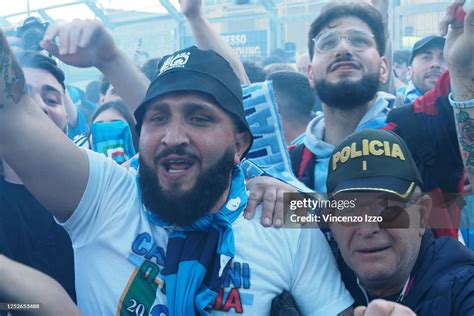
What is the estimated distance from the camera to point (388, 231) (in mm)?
1541

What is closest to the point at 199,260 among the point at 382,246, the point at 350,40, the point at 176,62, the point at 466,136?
the point at 382,246

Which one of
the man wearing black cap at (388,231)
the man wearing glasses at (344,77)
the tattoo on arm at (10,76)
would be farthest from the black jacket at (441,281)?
the tattoo on arm at (10,76)

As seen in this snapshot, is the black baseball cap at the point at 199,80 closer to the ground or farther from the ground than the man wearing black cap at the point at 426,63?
closer to the ground

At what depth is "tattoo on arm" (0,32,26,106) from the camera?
1.49 metres

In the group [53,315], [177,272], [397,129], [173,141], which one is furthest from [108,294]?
[397,129]

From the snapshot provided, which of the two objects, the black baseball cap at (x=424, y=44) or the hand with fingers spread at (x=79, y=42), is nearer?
the hand with fingers spread at (x=79, y=42)

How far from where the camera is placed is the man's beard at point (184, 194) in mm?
1639

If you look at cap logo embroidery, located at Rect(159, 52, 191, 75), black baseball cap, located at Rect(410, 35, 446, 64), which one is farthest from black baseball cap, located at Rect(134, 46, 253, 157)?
black baseball cap, located at Rect(410, 35, 446, 64)

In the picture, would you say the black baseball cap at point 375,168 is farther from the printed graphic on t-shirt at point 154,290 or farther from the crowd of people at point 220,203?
the printed graphic on t-shirt at point 154,290

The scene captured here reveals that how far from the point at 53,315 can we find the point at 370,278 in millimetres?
887

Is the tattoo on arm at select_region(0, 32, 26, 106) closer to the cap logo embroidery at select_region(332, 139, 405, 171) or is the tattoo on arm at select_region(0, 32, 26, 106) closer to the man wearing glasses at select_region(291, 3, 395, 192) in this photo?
the cap logo embroidery at select_region(332, 139, 405, 171)

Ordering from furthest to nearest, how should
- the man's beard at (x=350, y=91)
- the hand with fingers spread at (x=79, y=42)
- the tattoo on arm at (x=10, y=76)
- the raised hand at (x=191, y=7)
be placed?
the raised hand at (x=191, y=7) → the man's beard at (x=350, y=91) → the hand with fingers spread at (x=79, y=42) → the tattoo on arm at (x=10, y=76)

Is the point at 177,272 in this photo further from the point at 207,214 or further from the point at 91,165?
the point at 91,165

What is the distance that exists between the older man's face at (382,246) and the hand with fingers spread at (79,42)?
957 millimetres
